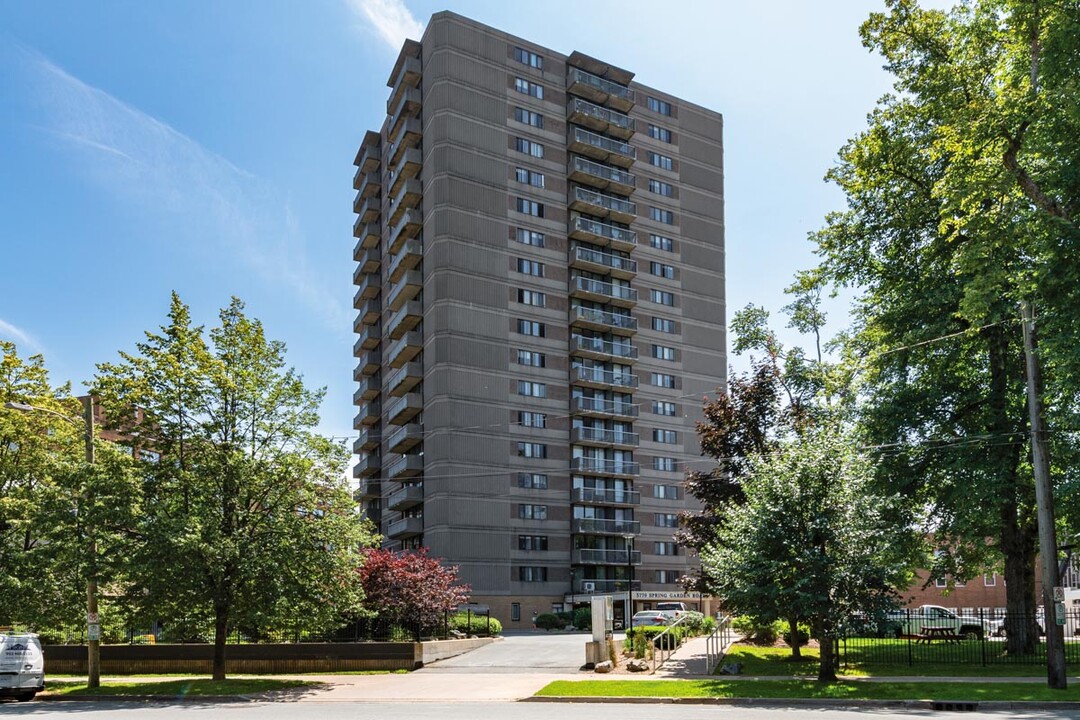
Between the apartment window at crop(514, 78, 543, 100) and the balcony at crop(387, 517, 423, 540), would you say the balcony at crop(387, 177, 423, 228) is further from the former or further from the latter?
the balcony at crop(387, 517, 423, 540)

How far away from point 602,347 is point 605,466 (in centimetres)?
935

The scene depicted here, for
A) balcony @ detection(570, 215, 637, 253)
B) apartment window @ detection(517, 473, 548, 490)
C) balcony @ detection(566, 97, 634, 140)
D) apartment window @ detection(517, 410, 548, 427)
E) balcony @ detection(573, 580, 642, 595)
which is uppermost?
balcony @ detection(566, 97, 634, 140)

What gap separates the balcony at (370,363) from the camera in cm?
9006

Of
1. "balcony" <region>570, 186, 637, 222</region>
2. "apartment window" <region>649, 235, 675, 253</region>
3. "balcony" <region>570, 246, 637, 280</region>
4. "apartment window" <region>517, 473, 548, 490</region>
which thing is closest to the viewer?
"apartment window" <region>517, 473, 548, 490</region>

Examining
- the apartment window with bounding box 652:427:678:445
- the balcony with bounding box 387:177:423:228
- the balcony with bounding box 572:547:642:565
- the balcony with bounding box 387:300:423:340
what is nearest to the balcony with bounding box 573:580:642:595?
the balcony with bounding box 572:547:642:565

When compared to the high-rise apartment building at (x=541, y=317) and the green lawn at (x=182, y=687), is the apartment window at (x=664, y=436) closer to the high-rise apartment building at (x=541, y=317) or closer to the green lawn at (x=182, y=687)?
the high-rise apartment building at (x=541, y=317)

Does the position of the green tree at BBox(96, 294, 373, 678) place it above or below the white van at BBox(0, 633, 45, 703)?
above

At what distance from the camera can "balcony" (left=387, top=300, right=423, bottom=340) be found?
7362 cm

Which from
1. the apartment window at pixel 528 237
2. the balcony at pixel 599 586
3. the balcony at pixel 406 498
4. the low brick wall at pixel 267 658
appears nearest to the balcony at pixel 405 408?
the balcony at pixel 406 498

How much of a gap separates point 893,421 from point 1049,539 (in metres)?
9.21

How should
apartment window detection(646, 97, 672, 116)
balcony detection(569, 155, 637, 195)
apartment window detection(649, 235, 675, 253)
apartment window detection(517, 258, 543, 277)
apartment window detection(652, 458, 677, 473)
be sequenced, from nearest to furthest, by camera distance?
apartment window detection(517, 258, 543, 277)
balcony detection(569, 155, 637, 195)
apartment window detection(652, 458, 677, 473)
apartment window detection(649, 235, 675, 253)
apartment window detection(646, 97, 672, 116)

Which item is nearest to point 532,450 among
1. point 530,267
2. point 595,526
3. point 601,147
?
point 595,526

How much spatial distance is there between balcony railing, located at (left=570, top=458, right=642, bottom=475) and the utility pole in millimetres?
50006

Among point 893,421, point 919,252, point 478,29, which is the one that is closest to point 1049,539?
point 893,421
